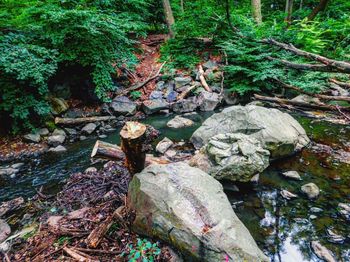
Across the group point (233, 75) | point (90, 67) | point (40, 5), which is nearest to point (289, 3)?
point (233, 75)

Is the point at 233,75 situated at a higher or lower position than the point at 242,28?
lower

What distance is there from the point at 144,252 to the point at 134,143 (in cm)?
117

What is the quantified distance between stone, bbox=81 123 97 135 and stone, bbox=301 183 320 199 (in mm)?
5941

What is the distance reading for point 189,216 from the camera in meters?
2.43

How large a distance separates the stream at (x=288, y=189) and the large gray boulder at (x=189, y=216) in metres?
0.77

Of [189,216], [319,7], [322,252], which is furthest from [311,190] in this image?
[319,7]

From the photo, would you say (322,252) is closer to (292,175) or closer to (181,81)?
(292,175)

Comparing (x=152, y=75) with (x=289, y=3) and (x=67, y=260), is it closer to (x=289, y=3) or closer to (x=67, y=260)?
(x=289, y=3)

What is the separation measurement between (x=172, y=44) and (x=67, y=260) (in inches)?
450

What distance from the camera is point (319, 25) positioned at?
399 inches

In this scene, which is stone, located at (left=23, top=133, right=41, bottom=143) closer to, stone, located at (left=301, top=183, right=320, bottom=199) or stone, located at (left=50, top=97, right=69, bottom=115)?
stone, located at (left=50, top=97, right=69, bottom=115)

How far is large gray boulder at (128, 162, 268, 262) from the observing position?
2.21 metres

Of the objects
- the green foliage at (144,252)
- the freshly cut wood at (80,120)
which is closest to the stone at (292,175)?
the green foliage at (144,252)

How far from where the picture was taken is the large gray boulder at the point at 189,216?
87.0 inches
